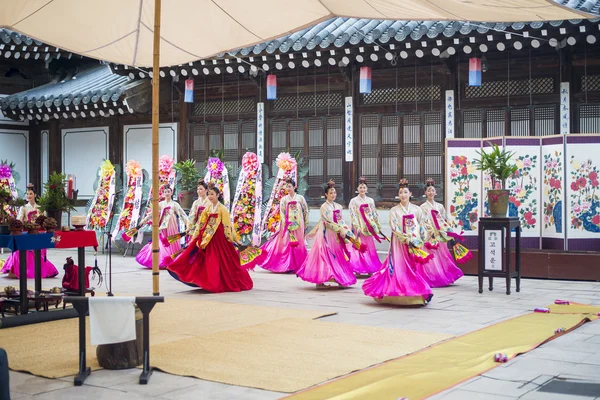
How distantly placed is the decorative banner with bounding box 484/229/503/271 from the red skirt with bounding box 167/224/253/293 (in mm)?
3345

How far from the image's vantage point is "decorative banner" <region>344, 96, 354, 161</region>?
13.9 metres

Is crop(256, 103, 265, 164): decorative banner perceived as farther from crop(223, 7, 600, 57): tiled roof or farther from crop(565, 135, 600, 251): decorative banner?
crop(565, 135, 600, 251): decorative banner

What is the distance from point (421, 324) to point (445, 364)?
1.87m

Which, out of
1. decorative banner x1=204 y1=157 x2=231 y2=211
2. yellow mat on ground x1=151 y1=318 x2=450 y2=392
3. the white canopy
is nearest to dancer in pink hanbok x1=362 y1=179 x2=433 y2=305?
yellow mat on ground x1=151 y1=318 x2=450 y2=392

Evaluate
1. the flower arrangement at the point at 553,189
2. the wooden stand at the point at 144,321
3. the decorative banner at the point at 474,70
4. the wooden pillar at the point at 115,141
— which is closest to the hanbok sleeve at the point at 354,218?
the flower arrangement at the point at 553,189

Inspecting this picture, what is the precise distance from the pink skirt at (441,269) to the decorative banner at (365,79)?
3.60m

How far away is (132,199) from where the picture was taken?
51.5ft

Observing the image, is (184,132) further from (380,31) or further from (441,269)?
(441,269)

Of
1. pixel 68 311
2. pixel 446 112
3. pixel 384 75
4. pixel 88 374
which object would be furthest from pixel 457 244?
pixel 88 374

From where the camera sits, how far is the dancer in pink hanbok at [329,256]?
33.4 ft

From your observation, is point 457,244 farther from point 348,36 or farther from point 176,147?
point 176,147

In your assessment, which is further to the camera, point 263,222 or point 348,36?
point 263,222

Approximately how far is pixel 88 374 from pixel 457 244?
6874mm

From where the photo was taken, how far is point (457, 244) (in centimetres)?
1098
